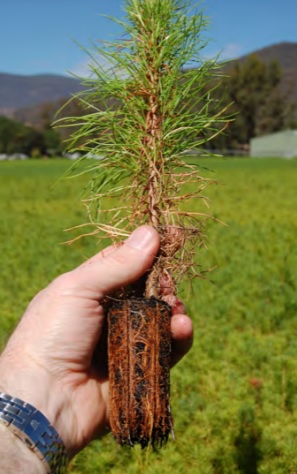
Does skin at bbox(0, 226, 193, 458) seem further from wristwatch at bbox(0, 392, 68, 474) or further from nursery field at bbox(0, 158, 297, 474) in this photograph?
nursery field at bbox(0, 158, 297, 474)

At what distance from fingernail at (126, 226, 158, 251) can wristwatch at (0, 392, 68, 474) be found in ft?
1.77

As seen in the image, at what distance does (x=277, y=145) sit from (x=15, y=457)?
2888 inches

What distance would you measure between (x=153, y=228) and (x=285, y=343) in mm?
3945

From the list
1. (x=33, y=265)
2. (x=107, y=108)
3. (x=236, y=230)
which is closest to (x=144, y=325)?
(x=107, y=108)

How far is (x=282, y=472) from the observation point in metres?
3.55

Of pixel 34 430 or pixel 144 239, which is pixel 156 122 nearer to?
pixel 144 239

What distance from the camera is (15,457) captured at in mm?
1817

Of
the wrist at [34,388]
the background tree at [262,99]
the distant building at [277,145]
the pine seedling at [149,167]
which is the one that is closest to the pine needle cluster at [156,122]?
the pine seedling at [149,167]

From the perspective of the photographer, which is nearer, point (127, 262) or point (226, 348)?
point (127, 262)

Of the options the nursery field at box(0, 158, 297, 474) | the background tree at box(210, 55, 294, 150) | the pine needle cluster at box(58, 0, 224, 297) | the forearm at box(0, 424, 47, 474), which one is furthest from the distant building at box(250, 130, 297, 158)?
the forearm at box(0, 424, 47, 474)

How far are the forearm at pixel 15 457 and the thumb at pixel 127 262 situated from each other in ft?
1.67

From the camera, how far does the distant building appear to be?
233 feet

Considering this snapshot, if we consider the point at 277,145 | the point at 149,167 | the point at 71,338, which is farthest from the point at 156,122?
the point at 277,145

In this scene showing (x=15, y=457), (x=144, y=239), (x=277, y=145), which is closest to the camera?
(x=15, y=457)
